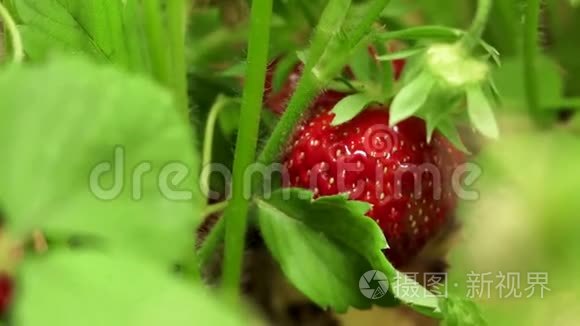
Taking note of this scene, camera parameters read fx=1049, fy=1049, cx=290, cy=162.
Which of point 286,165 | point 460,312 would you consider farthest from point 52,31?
point 460,312

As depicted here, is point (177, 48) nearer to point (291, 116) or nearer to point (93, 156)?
point (291, 116)

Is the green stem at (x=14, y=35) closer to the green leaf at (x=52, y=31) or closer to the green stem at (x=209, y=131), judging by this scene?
the green leaf at (x=52, y=31)

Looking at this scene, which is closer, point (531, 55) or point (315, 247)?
point (315, 247)

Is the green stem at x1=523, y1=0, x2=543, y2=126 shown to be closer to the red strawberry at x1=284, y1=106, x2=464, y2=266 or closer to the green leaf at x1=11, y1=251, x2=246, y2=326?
the red strawberry at x1=284, y1=106, x2=464, y2=266

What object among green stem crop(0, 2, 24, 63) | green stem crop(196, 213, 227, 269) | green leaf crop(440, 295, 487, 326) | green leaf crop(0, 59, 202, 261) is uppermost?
green stem crop(0, 2, 24, 63)

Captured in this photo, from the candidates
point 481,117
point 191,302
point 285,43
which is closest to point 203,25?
point 285,43

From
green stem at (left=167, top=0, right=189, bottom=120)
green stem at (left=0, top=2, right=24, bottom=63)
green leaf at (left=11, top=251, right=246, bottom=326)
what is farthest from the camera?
green stem at (left=167, top=0, right=189, bottom=120)

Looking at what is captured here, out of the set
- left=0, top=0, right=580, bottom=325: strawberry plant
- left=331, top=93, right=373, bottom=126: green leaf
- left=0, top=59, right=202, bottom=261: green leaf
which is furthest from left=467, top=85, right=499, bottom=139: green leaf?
left=0, top=59, right=202, bottom=261: green leaf
